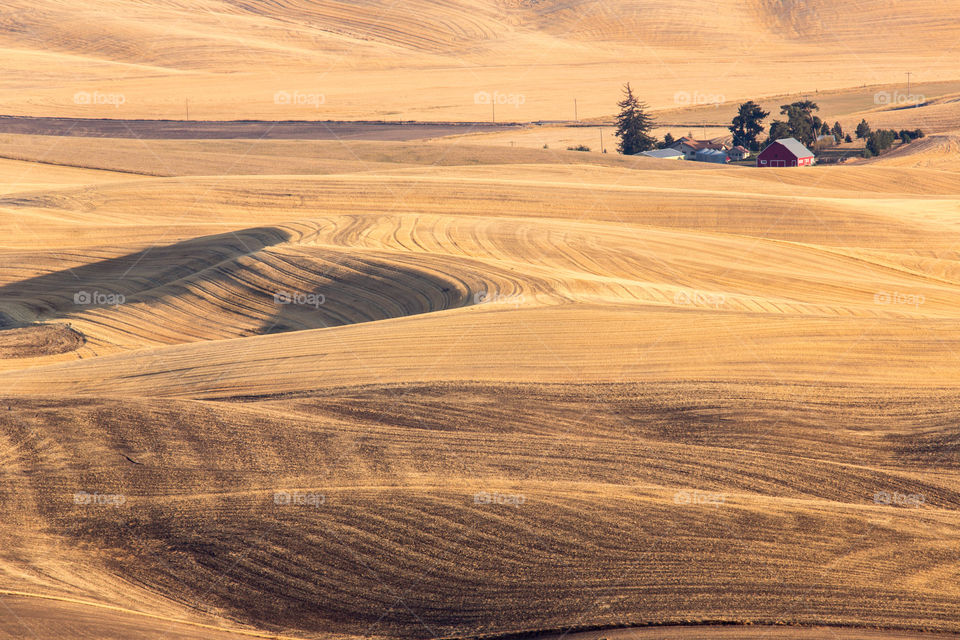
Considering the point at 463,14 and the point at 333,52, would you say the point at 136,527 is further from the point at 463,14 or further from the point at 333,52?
the point at 463,14

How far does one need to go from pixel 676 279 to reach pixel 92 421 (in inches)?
564

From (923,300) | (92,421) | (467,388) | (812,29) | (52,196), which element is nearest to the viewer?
(92,421)

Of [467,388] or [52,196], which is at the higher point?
[52,196]

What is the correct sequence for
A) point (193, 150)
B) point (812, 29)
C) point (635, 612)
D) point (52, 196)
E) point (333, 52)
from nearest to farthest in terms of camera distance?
point (635, 612) < point (52, 196) < point (193, 150) < point (333, 52) < point (812, 29)

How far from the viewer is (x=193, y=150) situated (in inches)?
2036

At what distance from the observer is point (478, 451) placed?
38.5 ft

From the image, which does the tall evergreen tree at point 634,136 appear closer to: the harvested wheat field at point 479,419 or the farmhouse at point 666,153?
the farmhouse at point 666,153

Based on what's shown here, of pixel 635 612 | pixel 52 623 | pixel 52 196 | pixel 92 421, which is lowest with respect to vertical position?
pixel 635 612

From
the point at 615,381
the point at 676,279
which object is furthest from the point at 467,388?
the point at 676,279

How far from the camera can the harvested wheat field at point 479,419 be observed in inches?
360

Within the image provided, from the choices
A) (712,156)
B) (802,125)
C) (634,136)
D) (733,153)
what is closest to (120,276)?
(634,136)

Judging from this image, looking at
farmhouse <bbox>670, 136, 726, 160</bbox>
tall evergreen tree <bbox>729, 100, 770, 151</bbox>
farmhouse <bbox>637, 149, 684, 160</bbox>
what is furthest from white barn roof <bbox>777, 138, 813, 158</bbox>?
tall evergreen tree <bbox>729, 100, 770, 151</bbox>

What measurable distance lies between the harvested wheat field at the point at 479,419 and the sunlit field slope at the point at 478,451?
42 mm

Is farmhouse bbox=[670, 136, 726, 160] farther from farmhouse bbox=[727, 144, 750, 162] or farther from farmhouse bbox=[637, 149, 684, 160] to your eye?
farmhouse bbox=[727, 144, 750, 162]
